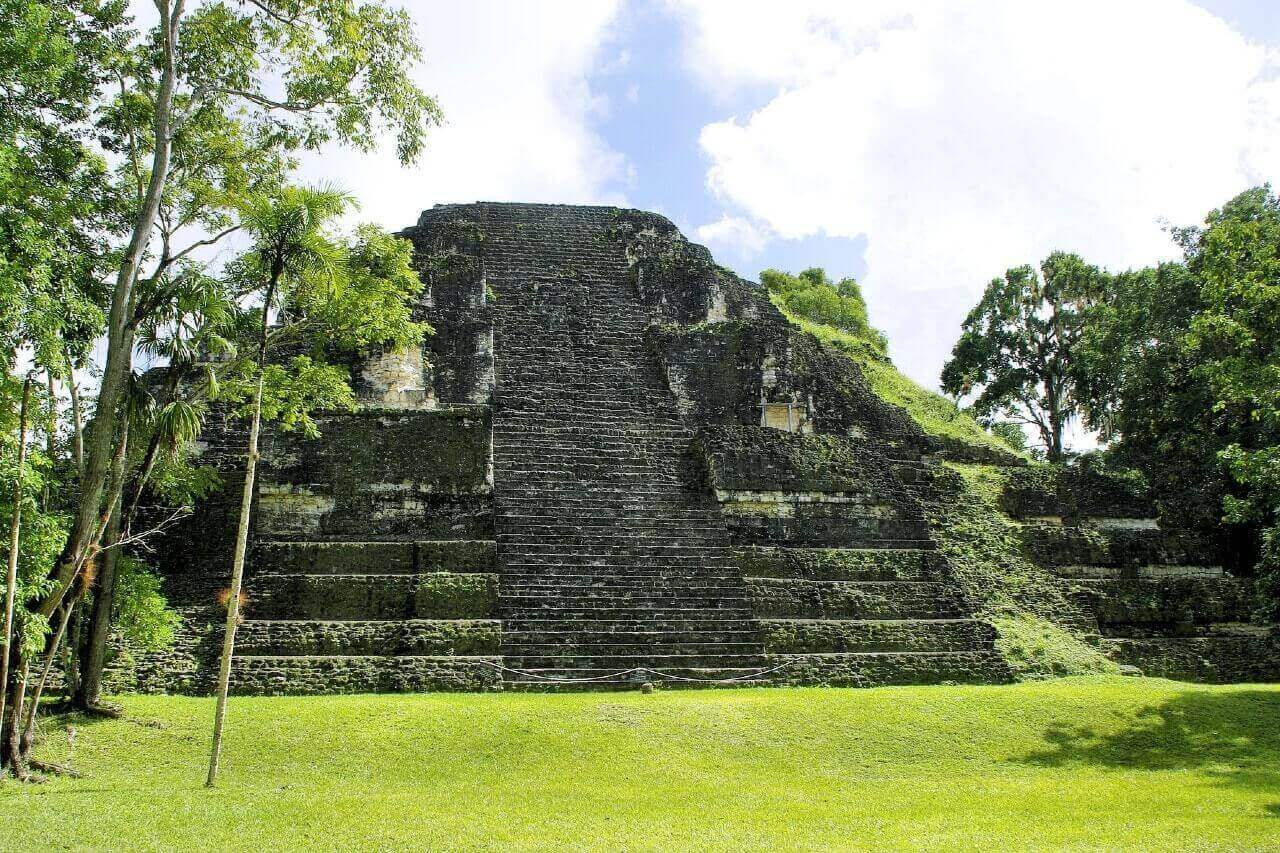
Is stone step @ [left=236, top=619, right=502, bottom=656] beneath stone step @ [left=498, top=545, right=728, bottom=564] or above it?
beneath

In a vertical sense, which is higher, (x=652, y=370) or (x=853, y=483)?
(x=652, y=370)

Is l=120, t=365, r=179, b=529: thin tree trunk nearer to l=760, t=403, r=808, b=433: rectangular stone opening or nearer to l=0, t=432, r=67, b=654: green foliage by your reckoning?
l=0, t=432, r=67, b=654: green foliage

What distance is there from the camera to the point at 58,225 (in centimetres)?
930

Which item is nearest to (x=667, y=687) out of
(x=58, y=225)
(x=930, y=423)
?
(x=58, y=225)

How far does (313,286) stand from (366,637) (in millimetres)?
3987

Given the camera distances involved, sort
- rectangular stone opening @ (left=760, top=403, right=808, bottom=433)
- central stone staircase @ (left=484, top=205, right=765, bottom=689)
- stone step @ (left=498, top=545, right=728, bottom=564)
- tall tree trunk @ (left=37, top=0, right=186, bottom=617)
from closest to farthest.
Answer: tall tree trunk @ (left=37, top=0, right=186, bottom=617), central stone staircase @ (left=484, top=205, right=765, bottom=689), stone step @ (left=498, top=545, right=728, bottom=564), rectangular stone opening @ (left=760, top=403, right=808, bottom=433)

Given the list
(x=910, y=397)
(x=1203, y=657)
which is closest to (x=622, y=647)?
(x=1203, y=657)

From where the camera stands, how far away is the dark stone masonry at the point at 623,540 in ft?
36.9

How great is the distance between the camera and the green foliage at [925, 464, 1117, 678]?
12781 millimetres

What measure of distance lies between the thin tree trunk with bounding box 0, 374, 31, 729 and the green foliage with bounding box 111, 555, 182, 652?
4.94 ft

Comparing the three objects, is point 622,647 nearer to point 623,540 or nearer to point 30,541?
point 623,540

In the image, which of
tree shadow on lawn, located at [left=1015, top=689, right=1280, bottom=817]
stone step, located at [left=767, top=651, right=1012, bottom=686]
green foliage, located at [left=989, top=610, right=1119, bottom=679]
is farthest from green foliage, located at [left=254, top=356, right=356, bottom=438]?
green foliage, located at [left=989, top=610, right=1119, bottom=679]

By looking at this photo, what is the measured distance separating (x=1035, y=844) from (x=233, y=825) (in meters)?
Result: 5.42

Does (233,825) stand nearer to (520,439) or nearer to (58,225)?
(58,225)
